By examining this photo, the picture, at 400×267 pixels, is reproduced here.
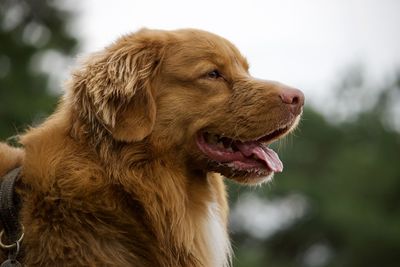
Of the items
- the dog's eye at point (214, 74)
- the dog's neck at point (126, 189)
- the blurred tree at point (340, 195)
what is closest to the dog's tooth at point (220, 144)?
the dog's neck at point (126, 189)

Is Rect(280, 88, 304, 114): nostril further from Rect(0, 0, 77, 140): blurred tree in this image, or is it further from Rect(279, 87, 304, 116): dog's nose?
Rect(0, 0, 77, 140): blurred tree

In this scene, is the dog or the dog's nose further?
the dog's nose

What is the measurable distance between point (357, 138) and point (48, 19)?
26871mm

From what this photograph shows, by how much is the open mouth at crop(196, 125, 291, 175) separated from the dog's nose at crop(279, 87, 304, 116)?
15 cm

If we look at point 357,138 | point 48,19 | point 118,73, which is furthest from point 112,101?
point 357,138

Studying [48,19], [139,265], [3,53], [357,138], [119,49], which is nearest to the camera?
[139,265]

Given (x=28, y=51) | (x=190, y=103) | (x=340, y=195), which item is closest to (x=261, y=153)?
(x=190, y=103)

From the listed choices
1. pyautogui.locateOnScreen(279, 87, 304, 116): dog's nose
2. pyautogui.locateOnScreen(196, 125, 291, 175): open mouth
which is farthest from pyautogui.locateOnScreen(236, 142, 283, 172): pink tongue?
pyautogui.locateOnScreen(279, 87, 304, 116): dog's nose

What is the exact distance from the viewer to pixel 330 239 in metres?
46.7

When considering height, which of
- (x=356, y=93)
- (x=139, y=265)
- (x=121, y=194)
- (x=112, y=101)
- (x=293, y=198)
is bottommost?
(x=293, y=198)

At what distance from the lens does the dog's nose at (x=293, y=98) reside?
611 cm

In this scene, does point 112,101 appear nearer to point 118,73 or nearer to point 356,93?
point 118,73

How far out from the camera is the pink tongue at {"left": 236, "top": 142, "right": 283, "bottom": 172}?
6.11 meters

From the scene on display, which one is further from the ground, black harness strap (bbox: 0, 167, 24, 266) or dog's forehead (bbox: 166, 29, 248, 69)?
dog's forehead (bbox: 166, 29, 248, 69)
